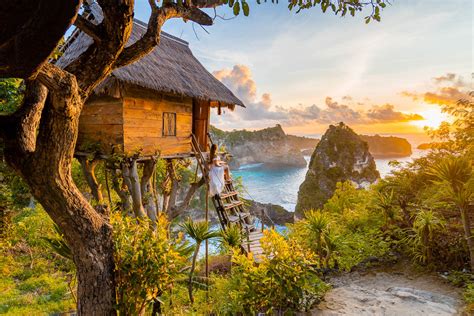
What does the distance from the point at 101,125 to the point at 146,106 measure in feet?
4.51

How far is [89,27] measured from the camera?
2809 millimetres

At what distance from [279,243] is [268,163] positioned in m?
111

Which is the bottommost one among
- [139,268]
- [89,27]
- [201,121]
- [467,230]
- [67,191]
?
[139,268]

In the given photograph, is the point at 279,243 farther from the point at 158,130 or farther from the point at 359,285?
the point at 158,130

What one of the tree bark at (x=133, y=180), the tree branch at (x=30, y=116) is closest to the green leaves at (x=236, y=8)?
the tree branch at (x=30, y=116)

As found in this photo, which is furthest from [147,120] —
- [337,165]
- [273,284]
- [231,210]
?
[337,165]

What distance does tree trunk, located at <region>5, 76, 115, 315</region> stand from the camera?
307 centimetres

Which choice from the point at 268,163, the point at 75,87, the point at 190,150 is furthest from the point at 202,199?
the point at 268,163

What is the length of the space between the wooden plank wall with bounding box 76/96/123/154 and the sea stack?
1479 inches

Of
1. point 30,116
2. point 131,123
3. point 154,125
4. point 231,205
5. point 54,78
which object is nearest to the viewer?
point 54,78

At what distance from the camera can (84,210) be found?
3.34 meters

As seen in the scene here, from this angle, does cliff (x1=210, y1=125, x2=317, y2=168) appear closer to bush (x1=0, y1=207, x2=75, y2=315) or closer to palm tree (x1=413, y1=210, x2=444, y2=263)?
bush (x1=0, y1=207, x2=75, y2=315)

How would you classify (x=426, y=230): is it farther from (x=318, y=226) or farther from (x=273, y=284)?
(x=273, y=284)

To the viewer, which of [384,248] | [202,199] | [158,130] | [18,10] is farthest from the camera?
[202,199]
